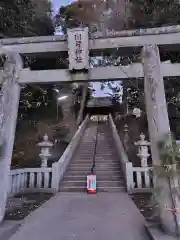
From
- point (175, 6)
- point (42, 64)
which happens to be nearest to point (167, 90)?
point (175, 6)

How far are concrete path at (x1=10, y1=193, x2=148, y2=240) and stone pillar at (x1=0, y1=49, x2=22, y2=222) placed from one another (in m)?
0.74

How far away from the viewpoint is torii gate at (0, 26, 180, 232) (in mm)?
3990

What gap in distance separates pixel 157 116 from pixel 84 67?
1683 millimetres

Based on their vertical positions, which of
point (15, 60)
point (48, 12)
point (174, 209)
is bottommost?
point (174, 209)

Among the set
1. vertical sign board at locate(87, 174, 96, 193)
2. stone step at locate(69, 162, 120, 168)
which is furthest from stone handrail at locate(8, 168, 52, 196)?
stone step at locate(69, 162, 120, 168)

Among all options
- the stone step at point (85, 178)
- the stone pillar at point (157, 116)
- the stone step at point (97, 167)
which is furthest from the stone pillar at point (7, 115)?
the stone step at point (97, 167)

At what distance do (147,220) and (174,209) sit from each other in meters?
1.10

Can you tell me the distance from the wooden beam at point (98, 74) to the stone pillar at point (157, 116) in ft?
0.65

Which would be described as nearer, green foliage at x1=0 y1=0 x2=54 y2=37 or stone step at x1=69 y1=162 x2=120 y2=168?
green foliage at x1=0 y1=0 x2=54 y2=37

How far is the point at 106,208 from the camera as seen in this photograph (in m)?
5.20

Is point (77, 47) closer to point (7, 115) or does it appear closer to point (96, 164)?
point (7, 115)

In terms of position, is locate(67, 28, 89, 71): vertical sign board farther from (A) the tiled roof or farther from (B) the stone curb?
(A) the tiled roof

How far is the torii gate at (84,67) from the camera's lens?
13.1 ft

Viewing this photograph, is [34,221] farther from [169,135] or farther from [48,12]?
[48,12]
